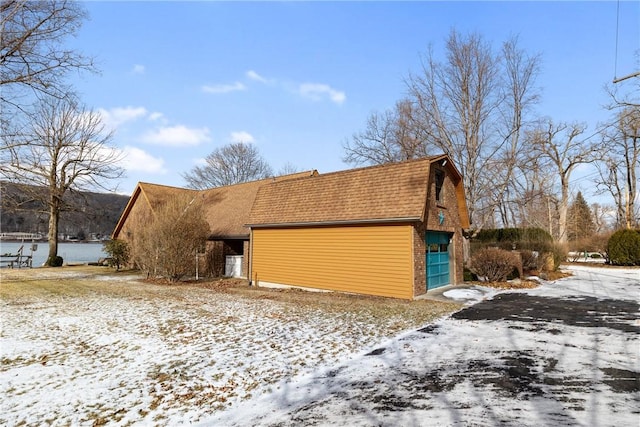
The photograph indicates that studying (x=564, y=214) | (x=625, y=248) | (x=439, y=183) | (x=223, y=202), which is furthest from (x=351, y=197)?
(x=564, y=214)

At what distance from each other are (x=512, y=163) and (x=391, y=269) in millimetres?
12836

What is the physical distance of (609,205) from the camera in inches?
2076

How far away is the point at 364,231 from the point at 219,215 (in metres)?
12.2

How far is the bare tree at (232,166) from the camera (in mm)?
43469

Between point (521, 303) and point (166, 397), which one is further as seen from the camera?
point (521, 303)

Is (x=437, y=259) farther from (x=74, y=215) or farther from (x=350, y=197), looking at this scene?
(x=74, y=215)

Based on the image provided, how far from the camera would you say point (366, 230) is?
13.1 m

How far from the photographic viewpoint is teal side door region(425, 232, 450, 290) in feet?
45.0

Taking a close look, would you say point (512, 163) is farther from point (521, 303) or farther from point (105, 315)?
point (105, 315)

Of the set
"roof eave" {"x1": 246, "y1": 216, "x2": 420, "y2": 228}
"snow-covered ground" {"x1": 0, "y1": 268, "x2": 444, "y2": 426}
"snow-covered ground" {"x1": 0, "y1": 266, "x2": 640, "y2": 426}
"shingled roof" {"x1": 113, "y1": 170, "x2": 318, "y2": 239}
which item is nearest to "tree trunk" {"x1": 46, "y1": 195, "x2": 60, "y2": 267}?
"shingled roof" {"x1": 113, "y1": 170, "x2": 318, "y2": 239}

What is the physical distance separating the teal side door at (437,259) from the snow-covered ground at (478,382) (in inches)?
216

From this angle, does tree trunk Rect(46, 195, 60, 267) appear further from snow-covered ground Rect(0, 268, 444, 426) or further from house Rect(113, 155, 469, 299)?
snow-covered ground Rect(0, 268, 444, 426)

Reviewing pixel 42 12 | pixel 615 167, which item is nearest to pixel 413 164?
pixel 42 12

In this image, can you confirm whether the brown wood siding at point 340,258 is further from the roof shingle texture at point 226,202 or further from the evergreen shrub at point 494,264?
the evergreen shrub at point 494,264
